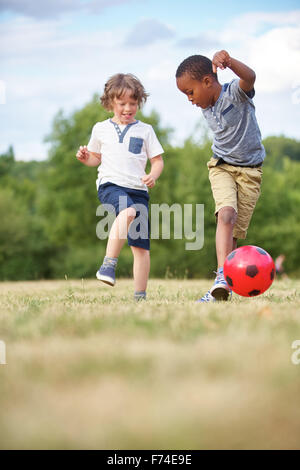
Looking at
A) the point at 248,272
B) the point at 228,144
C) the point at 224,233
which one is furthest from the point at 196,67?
the point at 248,272

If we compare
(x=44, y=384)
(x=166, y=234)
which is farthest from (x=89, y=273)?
(x=44, y=384)

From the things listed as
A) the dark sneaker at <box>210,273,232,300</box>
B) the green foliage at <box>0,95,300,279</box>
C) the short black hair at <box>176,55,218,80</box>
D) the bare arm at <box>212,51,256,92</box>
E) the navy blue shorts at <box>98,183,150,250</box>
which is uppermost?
the green foliage at <box>0,95,300,279</box>

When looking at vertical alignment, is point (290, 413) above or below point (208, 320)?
below

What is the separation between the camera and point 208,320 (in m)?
2.80

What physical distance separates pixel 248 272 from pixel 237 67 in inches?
64.3

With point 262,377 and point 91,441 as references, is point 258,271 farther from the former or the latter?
point 91,441

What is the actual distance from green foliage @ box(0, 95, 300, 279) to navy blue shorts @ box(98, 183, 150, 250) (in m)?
24.2

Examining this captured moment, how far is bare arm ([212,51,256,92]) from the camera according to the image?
406 centimetres

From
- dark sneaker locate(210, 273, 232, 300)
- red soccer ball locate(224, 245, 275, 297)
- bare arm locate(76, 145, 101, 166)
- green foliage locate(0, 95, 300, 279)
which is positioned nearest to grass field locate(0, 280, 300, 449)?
red soccer ball locate(224, 245, 275, 297)

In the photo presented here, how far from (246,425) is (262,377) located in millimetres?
328

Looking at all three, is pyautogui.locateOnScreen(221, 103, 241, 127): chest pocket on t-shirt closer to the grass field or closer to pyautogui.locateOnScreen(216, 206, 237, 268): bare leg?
pyautogui.locateOnScreen(216, 206, 237, 268): bare leg

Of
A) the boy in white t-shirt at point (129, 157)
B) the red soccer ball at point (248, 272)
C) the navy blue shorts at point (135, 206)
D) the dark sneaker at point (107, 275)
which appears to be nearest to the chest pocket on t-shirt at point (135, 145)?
the boy in white t-shirt at point (129, 157)

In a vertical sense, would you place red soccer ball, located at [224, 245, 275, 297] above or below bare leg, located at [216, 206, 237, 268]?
below

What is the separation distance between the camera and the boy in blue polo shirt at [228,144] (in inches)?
175
